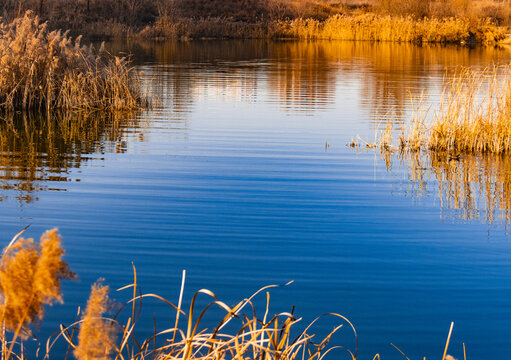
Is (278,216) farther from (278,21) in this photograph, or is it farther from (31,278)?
(278,21)

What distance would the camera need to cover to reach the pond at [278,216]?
418cm

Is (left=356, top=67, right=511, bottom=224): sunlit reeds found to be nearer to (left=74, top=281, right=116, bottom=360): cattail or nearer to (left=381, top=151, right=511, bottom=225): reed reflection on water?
(left=381, top=151, right=511, bottom=225): reed reflection on water

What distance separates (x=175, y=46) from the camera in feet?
103

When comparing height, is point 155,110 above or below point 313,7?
below

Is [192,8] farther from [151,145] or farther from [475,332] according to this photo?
[475,332]

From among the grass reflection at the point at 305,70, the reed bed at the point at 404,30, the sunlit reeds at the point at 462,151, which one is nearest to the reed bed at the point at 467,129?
the sunlit reeds at the point at 462,151

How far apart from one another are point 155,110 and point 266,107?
7.11 ft

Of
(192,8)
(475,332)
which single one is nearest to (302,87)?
(475,332)

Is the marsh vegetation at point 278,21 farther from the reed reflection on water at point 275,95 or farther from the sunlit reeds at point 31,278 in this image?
the sunlit reeds at point 31,278

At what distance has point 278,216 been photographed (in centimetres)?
614

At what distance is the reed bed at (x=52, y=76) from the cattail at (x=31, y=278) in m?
10.5

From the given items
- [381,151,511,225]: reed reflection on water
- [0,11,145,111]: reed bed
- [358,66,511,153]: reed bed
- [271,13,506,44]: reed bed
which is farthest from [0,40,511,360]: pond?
[271,13,506,44]: reed bed

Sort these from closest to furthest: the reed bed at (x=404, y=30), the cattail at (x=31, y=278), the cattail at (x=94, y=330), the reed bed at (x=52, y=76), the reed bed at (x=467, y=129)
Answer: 1. the cattail at (x=31, y=278)
2. the cattail at (x=94, y=330)
3. the reed bed at (x=467, y=129)
4. the reed bed at (x=52, y=76)
5. the reed bed at (x=404, y=30)

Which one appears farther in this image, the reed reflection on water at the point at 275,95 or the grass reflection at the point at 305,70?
the grass reflection at the point at 305,70
